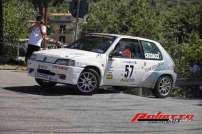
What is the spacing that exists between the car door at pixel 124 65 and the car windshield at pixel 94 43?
239 mm

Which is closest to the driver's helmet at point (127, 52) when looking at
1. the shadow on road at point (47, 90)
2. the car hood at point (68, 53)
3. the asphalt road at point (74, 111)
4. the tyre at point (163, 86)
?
the car hood at point (68, 53)

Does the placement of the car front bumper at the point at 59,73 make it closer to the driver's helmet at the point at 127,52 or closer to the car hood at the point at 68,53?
the car hood at the point at 68,53

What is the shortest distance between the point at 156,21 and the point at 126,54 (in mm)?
16522

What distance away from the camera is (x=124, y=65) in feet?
50.1

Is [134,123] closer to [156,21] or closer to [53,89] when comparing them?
[53,89]

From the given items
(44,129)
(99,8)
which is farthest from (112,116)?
(99,8)

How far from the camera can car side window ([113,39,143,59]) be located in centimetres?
1527

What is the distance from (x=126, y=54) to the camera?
50.6 feet

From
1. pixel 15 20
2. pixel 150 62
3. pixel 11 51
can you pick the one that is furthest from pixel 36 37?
pixel 15 20

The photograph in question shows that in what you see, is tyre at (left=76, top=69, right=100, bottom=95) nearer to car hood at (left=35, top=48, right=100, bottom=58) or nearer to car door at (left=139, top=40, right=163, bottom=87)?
car hood at (left=35, top=48, right=100, bottom=58)

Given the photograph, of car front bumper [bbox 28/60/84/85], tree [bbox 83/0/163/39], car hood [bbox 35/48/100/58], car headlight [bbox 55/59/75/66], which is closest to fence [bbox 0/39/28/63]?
tree [bbox 83/0/163/39]

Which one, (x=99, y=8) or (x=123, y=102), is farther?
(x=99, y=8)

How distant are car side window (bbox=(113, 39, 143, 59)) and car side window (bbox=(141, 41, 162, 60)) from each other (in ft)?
0.69

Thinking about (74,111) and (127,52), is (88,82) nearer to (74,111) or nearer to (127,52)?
(127,52)
